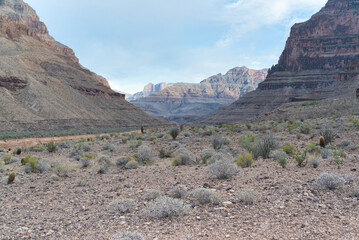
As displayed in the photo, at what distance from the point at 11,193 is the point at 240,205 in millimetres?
7183

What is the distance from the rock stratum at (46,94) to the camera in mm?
53812

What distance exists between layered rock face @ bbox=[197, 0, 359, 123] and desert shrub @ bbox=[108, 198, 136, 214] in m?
108

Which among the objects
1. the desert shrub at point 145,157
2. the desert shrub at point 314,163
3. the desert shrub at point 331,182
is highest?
the desert shrub at point 331,182

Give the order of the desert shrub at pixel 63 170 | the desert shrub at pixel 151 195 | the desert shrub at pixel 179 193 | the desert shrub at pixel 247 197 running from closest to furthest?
the desert shrub at pixel 247 197
the desert shrub at pixel 179 193
the desert shrub at pixel 151 195
the desert shrub at pixel 63 170

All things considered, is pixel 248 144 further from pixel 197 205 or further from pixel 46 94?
pixel 46 94

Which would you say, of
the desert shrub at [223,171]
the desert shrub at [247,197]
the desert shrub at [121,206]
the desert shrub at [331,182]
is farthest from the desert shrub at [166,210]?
the desert shrub at [331,182]

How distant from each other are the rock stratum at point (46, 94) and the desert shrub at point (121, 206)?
156 ft

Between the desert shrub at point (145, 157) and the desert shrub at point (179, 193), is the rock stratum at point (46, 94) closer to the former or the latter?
the desert shrub at point (145, 157)

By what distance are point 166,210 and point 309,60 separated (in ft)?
508

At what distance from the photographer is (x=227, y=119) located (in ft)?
378

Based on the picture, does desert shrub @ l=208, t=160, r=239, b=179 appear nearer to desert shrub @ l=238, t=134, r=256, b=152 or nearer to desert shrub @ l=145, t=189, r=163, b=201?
desert shrub @ l=145, t=189, r=163, b=201

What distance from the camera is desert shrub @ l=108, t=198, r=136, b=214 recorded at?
6.17m

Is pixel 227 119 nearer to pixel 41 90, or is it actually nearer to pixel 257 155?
pixel 41 90

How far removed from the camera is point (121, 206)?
6188 mm
